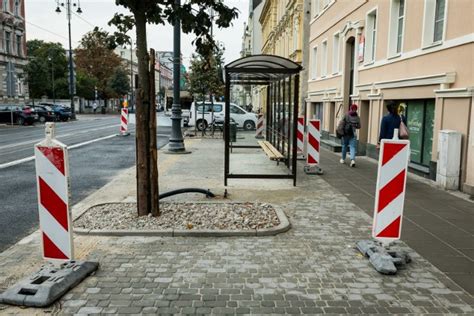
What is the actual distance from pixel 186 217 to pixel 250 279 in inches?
86.7

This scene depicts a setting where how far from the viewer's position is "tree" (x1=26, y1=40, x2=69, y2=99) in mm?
56031

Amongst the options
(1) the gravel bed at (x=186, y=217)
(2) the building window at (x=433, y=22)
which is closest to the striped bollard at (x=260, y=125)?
(2) the building window at (x=433, y=22)

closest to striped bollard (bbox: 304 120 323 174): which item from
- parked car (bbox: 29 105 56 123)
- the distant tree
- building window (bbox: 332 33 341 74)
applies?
building window (bbox: 332 33 341 74)

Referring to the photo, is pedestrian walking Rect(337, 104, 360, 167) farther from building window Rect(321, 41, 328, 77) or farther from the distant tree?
the distant tree

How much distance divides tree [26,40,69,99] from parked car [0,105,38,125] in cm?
2375

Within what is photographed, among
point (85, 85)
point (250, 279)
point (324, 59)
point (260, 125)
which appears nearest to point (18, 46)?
point (85, 85)

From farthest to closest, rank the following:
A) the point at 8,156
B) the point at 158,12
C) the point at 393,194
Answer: the point at 8,156
the point at 158,12
the point at 393,194

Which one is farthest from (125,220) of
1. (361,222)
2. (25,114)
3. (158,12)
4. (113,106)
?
(113,106)

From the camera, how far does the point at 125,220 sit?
6.21 metres

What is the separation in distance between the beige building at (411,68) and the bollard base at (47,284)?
276 inches

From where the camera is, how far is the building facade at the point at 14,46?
55.3 metres

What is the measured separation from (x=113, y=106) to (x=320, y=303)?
86488 millimetres

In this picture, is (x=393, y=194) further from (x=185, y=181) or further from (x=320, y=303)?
(x=185, y=181)

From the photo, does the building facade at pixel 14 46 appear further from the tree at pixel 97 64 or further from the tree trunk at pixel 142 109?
the tree trunk at pixel 142 109
